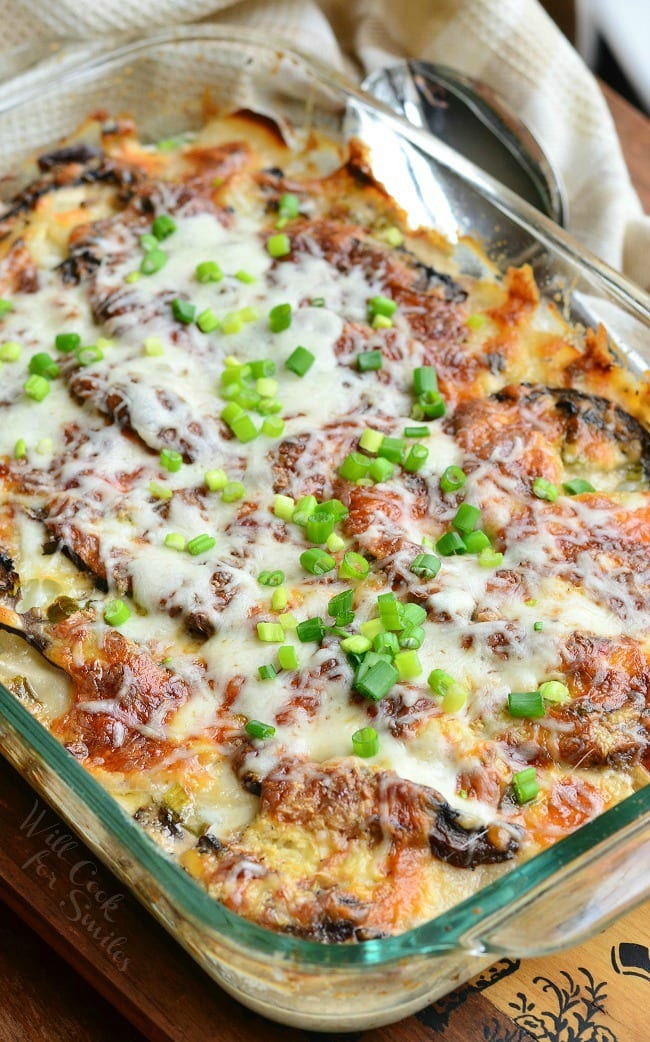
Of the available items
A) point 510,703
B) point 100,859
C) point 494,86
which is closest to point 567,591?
point 510,703

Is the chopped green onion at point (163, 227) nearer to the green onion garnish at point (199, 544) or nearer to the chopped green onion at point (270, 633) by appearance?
the green onion garnish at point (199, 544)

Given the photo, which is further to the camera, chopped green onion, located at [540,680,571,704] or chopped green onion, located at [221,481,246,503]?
chopped green onion, located at [221,481,246,503]

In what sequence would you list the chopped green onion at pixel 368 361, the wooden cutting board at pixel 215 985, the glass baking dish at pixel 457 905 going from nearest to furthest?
1. the glass baking dish at pixel 457 905
2. the wooden cutting board at pixel 215 985
3. the chopped green onion at pixel 368 361

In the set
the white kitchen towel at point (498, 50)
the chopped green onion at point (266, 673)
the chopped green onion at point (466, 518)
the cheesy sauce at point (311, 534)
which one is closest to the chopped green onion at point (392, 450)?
the cheesy sauce at point (311, 534)

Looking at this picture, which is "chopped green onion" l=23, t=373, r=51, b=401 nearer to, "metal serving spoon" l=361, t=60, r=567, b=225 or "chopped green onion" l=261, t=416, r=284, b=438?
"chopped green onion" l=261, t=416, r=284, b=438

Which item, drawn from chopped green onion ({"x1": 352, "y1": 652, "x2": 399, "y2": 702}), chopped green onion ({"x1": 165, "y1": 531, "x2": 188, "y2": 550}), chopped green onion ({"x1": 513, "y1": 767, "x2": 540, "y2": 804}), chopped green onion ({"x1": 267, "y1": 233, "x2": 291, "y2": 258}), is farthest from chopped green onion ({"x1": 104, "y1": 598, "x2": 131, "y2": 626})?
chopped green onion ({"x1": 267, "y1": 233, "x2": 291, "y2": 258})

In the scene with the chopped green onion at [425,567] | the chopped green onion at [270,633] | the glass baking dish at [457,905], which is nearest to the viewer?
the glass baking dish at [457,905]
